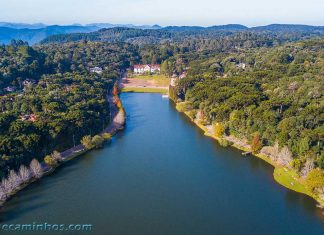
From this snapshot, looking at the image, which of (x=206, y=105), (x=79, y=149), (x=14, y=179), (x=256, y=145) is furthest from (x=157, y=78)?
(x=14, y=179)

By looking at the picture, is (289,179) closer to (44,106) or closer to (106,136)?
(106,136)

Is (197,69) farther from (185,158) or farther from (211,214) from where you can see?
(211,214)

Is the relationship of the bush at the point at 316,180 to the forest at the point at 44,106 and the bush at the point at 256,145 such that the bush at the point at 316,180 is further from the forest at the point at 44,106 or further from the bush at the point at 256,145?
the forest at the point at 44,106

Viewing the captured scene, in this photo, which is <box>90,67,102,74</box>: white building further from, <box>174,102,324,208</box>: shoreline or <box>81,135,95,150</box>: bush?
<box>174,102,324,208</box>: shoreline

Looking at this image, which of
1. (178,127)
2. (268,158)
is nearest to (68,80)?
(178,127)

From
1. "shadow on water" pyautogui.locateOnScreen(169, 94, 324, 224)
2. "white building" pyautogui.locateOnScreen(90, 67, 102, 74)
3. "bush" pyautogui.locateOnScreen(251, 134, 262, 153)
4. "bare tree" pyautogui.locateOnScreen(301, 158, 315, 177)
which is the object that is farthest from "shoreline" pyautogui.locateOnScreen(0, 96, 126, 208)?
"white building" pyautogui.locateOnScreen(90, 67, 102, 74)

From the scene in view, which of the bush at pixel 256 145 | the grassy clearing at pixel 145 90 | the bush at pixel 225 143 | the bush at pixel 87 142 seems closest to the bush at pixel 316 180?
the bush at pixel 256 145
